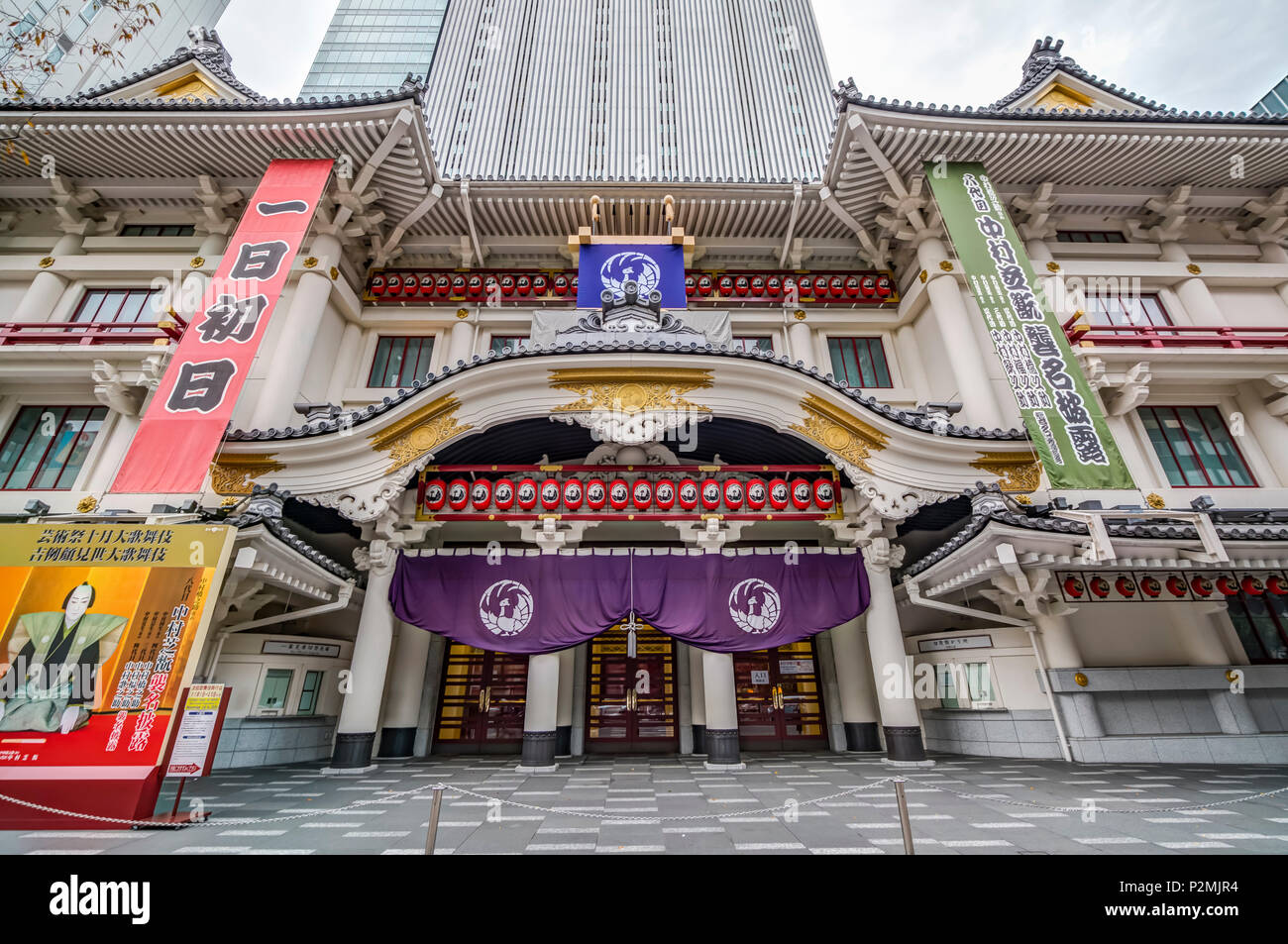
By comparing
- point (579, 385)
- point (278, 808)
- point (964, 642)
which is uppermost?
point (579, 385)

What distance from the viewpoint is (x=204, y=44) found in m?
14.9

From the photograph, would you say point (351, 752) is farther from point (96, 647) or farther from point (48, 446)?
point (48, 446)

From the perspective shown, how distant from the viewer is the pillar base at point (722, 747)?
929cm

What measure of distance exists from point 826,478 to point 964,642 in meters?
4.39

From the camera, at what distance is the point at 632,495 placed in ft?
33.7

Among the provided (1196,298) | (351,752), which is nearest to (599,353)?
(351,752)

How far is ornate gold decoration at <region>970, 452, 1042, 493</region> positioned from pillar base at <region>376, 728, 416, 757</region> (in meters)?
13.0

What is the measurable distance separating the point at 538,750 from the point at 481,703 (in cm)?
343

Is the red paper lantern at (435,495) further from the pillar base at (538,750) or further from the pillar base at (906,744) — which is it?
the pillar base at (906,744)

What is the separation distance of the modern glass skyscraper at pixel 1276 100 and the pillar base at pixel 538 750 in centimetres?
3537

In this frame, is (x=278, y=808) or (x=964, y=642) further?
(x=964, y=642)

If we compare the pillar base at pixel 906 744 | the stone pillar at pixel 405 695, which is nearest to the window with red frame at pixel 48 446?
the stone pillar at pixel 405 695

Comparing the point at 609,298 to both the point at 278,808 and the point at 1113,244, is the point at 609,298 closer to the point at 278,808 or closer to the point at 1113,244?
the point at 278,808
